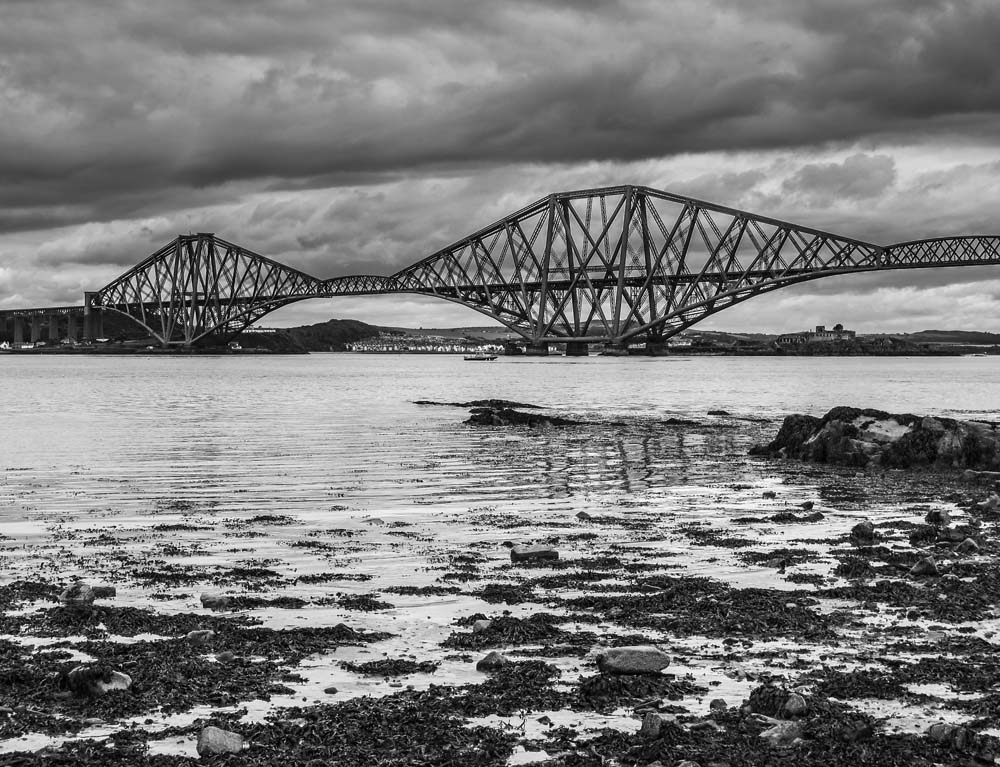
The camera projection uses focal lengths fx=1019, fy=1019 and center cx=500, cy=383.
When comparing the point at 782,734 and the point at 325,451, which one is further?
the point at 325,451

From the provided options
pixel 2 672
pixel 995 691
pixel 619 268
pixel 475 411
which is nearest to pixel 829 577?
pixel 995 691

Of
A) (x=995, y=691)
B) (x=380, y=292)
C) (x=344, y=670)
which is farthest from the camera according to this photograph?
(x=380, y=292)

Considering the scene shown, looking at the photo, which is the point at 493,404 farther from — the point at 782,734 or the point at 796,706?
the point at 782,734

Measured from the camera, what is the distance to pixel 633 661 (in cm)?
636

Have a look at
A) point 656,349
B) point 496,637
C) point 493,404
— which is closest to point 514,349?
point 656,349

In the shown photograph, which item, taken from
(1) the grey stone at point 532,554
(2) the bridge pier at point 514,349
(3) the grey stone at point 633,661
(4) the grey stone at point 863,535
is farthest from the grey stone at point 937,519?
(2) the bridge pier at point 514,349

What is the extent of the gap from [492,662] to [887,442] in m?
17.5

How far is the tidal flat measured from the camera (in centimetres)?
534

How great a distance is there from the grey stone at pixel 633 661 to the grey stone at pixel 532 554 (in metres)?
3.68

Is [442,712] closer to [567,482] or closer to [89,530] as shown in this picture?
[89,530]

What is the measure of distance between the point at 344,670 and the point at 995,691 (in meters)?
3.98

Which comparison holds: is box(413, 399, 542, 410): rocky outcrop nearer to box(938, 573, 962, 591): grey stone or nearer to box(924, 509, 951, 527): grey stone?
box(924, 509, 951, 527): grey stone

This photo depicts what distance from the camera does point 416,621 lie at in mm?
7781

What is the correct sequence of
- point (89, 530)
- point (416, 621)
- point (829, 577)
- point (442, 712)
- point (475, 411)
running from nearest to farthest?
Result: point (442, 712)
point (416, 621)
point (829, 577)
point (89, 530)
point (475, 411)
